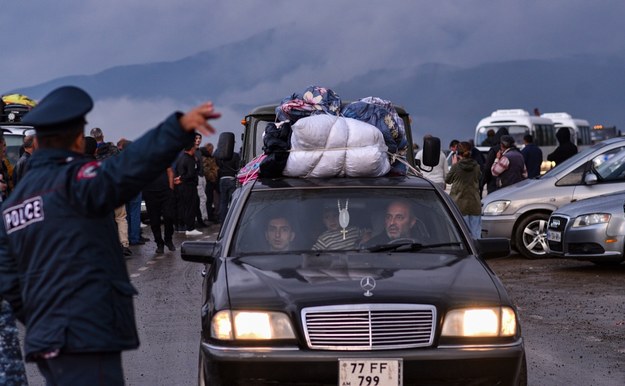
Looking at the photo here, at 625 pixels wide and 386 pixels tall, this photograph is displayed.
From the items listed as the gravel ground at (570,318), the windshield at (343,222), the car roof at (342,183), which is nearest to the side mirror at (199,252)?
the windshield at (343,222)

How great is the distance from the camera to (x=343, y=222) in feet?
28.0

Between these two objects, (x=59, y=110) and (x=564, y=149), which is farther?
(x=564, y=149)

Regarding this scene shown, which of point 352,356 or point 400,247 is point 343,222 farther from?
point 352,356

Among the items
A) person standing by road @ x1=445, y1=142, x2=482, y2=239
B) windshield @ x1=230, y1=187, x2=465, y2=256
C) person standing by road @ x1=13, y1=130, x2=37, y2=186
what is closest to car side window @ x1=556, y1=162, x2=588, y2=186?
person standing by road @ x1=445, y1=142, x2=482, y2=239

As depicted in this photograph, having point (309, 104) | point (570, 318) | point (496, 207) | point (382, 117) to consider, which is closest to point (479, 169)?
point (496, 207)

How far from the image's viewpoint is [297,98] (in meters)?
12.1

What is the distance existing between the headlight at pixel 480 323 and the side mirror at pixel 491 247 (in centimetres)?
101

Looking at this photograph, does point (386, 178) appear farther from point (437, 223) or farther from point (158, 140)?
point (158, 140)

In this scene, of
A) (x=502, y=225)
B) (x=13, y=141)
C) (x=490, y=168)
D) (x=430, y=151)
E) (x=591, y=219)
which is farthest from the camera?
(x=490, y=168)

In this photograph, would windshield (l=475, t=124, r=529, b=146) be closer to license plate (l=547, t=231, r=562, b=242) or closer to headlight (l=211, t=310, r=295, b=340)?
license plate (l=547, t=231, r=562, b=242)

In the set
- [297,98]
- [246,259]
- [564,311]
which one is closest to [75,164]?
[246,259]

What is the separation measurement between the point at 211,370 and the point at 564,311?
7.15 meters

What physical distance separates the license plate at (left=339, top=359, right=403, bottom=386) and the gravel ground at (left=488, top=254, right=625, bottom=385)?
271 cm

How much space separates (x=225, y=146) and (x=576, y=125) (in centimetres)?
5479
